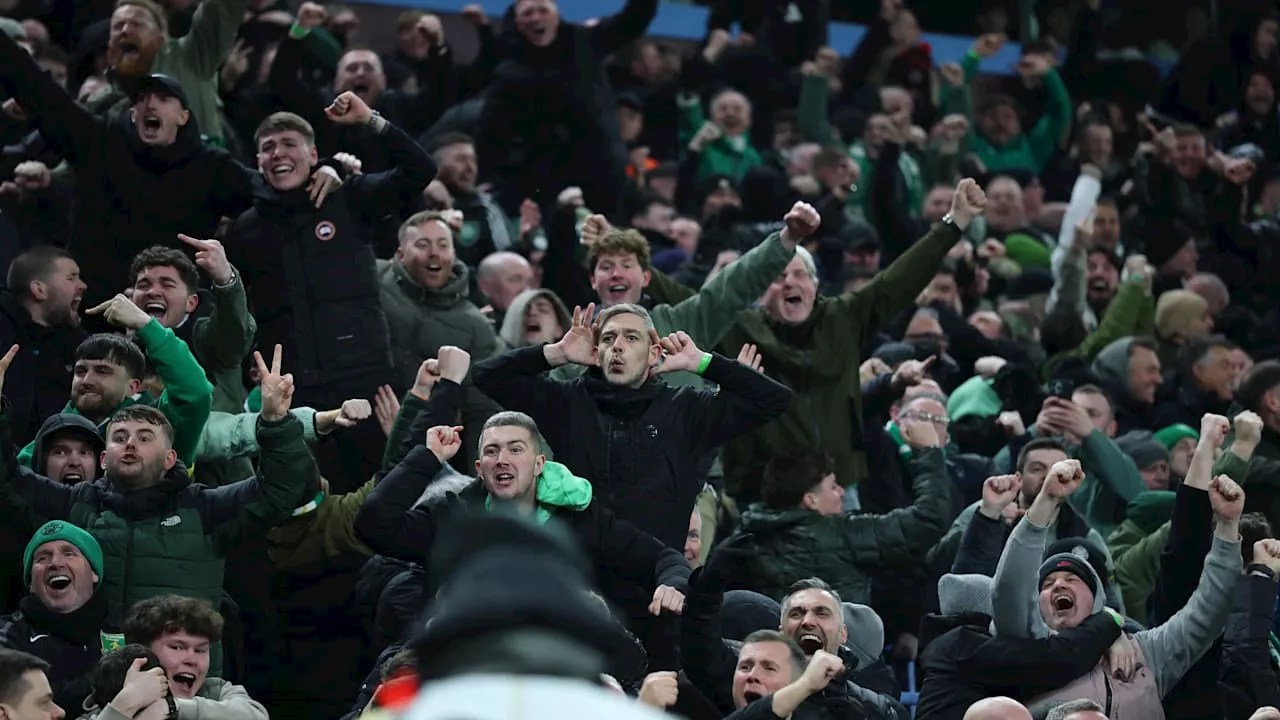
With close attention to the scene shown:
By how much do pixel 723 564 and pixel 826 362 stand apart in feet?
8.91

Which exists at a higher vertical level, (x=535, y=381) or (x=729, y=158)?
(x=729, y=158)

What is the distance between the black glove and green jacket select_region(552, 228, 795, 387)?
5.95 ft

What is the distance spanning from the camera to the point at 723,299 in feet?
28.5

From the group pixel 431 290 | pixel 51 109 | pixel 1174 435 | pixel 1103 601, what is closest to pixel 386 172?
pixel 431 290

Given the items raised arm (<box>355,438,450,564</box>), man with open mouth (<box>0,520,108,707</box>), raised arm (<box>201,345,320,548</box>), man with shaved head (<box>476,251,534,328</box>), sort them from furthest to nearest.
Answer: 1. man with shaved head (<box>476,251,534,328</box>)
2. raised arm (<box>201,345,320,548</box>)
3. raised arm (<box>355,438,450,564</box>)
4. man with open mouth (<box>0,520,108,707</box>)

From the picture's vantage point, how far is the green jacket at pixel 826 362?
923 cm

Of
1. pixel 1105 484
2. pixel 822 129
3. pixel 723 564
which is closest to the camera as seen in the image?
pixel 723 564

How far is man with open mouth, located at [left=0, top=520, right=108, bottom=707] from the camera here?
22.6 feet

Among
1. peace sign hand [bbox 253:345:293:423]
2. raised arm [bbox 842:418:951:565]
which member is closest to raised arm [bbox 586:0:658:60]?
raised arm [bbox 842:418:951:565]

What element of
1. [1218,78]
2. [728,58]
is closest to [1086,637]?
[728,58]

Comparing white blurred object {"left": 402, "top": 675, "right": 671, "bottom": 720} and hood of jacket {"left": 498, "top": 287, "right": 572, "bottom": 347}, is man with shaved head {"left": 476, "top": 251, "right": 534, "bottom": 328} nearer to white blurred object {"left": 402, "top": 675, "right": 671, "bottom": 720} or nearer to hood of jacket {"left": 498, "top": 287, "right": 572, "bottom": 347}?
hood of jacket {"left": 498, "top": 287, "right": 572, "bottom": 347}

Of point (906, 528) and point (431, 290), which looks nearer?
point (906, 528)

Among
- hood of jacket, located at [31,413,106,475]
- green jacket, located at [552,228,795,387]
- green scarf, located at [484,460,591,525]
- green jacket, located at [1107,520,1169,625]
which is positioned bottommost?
green jacket, located at [1107,520,1169,625]

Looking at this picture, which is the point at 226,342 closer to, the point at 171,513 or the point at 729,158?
the point at 171,513
